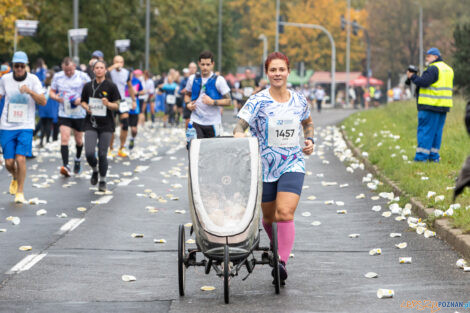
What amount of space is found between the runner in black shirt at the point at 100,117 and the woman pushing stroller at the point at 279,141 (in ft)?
22.2

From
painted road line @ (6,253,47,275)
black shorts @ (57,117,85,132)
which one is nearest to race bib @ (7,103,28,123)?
black shorts @ (57,117,85,132)

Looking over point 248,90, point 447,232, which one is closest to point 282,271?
point 447,232

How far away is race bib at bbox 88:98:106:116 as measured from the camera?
14.3 metres

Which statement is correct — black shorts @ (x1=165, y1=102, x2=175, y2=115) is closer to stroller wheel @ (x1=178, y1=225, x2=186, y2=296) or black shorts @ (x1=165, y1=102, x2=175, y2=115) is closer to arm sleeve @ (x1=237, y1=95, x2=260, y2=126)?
arm sleeve @ (x1=237, y1=95, x2=260, y2=126)

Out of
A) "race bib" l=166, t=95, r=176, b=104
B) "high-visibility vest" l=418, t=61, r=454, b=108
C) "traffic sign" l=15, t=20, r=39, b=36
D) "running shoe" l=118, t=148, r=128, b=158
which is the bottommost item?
"running shoe" l=118, t=148, r=128, b=158

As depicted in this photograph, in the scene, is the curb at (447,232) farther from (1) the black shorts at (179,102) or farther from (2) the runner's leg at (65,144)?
(1) the black shorts at (179,102)

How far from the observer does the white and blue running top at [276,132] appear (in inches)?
302

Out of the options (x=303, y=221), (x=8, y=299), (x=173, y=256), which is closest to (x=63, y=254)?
(x=173, y=256)

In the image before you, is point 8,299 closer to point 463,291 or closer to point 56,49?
point 463,291

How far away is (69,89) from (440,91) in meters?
5.93

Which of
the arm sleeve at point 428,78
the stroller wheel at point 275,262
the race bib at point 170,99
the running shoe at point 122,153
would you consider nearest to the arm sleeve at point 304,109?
the stroller wheel at point 275,262

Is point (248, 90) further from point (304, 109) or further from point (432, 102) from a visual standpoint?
point (304, 109)

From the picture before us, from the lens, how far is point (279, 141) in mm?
7695

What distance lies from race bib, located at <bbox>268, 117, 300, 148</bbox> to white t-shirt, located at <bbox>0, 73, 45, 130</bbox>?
20.4 ft
